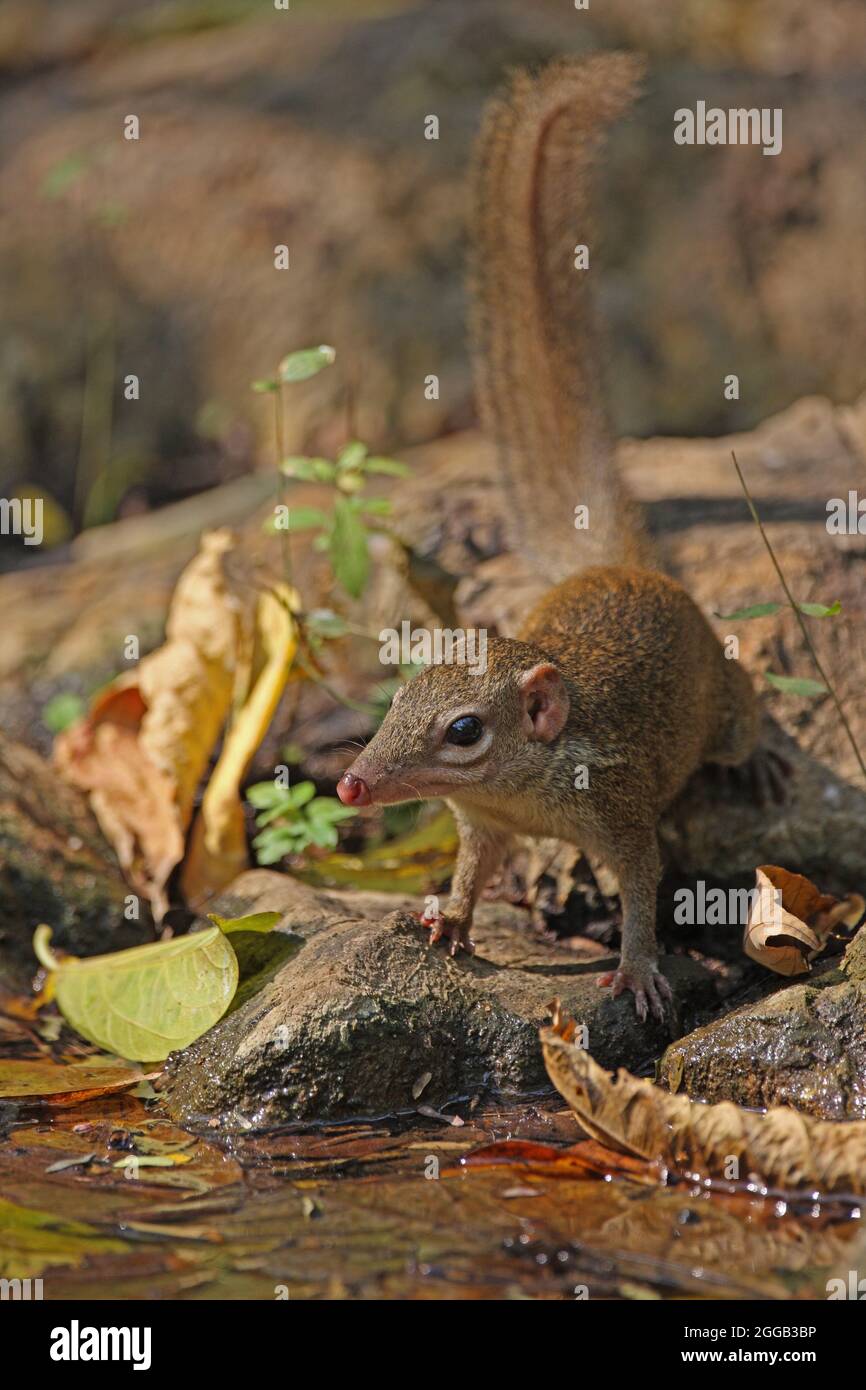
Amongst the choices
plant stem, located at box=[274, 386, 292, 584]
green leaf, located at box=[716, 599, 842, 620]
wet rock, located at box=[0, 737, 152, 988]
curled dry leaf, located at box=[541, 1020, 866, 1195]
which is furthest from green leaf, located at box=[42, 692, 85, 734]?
curled dry leaf, located at box=[541, 1020, 866, 1195]

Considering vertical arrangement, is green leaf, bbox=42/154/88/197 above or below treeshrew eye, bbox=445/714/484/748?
above

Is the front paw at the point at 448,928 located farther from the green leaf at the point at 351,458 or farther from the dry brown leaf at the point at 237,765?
the green leaf at the point at 351,458

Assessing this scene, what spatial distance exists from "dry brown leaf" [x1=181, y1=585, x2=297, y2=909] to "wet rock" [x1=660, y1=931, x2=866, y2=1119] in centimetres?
250

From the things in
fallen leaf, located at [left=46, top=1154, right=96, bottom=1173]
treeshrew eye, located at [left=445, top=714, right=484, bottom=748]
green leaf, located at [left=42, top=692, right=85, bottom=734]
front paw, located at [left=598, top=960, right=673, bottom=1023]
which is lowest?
fallen leaf, located at [left=46, top=1154, right=96, bottom=1173]

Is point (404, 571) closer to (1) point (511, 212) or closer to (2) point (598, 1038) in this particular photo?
(1) point (511, 212)

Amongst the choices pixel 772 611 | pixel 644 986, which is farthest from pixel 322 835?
pixel 772 611

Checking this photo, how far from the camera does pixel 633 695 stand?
17.7 ft

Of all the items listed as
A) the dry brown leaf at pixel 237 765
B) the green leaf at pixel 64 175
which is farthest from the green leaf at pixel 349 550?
the green leaf at pixel 64 175

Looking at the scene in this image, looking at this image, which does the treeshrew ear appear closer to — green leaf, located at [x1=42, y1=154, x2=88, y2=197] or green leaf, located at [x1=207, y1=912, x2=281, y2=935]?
green leaf, located at [x1=207, y1=912, x2=281, y2=935]

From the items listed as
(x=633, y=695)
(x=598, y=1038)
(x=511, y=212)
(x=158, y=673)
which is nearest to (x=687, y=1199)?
(x=598, y=1038)

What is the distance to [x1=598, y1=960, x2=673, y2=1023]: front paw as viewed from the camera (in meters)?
4.98

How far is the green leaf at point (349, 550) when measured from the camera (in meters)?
6.31

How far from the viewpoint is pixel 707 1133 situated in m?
4.09

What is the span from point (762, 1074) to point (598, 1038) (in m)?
0.60
